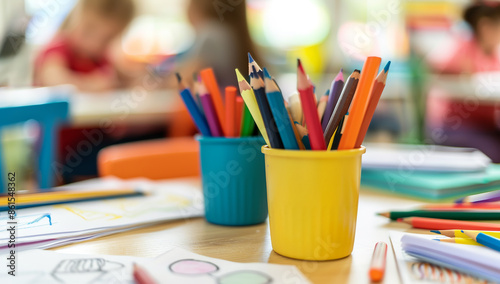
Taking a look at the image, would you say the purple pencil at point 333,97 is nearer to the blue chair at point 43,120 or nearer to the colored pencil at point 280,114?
the colored pencil at point 280,114

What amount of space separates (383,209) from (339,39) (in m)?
2.88

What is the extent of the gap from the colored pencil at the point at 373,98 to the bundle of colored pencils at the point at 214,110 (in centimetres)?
14

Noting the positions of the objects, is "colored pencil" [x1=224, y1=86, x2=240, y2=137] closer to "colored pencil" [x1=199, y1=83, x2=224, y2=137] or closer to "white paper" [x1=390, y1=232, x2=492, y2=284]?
"colored pencil" [x1=199, y1=83, x2=224, y2=137]

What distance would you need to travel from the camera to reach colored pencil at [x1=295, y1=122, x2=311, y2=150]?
15.6 inches

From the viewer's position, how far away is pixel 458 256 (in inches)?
13.9

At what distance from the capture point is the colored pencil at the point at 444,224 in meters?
0.45

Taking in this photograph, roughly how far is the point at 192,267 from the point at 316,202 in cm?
11

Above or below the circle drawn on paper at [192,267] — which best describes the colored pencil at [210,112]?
above

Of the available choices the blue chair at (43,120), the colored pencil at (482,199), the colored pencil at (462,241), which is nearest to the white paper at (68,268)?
the colored pencil at (462,241)

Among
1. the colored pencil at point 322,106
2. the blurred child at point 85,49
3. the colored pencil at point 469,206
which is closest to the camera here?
the colored pencil at point 322,106

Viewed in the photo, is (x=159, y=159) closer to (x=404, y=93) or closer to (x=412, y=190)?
(x=412, y=190)

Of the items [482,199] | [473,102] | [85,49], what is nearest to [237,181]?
[482,199]

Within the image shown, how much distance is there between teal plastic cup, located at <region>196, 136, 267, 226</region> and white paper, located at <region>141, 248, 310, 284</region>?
4.7 inches

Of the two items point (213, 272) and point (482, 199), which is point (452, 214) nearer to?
point (482, 199)
